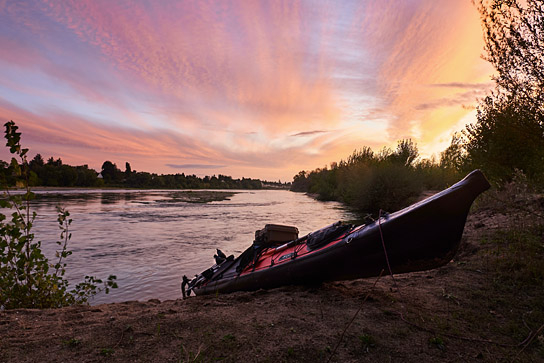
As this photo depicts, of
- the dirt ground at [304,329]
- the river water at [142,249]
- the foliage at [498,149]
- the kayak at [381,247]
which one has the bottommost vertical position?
the river water at [142,249]

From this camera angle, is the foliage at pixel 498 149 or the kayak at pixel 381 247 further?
the foliage at pixel 498 149

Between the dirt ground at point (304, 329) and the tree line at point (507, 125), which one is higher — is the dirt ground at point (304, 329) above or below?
below

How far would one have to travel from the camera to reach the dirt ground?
8.93 feet

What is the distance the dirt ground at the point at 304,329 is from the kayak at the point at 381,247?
1.34 ft

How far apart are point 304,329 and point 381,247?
1.66 meters

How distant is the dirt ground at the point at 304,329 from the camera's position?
2723 mm

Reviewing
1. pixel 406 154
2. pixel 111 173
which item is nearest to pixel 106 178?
pixel 111 173

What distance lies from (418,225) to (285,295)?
7.67 feet

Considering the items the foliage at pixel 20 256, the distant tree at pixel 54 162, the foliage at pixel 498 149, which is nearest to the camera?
the foliage at pixel 20 256

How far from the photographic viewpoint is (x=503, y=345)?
9.58 ft

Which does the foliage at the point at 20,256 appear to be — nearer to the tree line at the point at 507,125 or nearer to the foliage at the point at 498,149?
the tree line at the point at 507,125

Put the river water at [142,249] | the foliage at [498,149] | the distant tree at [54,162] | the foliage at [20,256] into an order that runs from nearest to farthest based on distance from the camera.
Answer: the foliage at [20,256] < the river water at [142,249] < the foliage at [498,149] < the distant tree at [54,162]

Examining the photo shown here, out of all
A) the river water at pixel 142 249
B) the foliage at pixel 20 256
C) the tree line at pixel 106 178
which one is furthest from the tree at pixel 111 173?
the foliage at pixel 20 256

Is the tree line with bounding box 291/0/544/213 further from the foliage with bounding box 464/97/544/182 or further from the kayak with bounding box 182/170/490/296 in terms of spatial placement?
the kayak with bounding box 182/170/490/296
